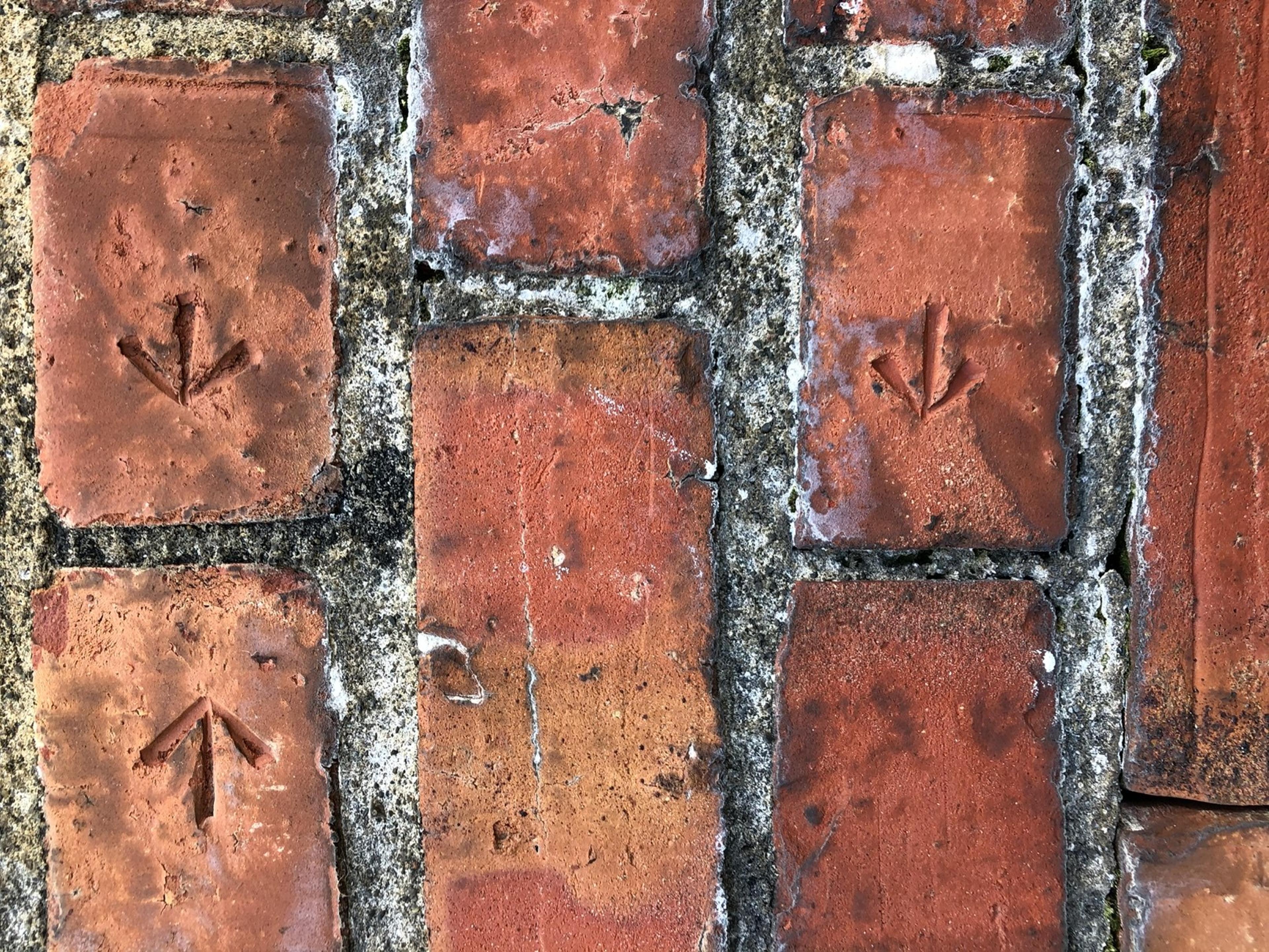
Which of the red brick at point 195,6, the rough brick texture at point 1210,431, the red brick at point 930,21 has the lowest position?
the rough brick texture at point 1210,431

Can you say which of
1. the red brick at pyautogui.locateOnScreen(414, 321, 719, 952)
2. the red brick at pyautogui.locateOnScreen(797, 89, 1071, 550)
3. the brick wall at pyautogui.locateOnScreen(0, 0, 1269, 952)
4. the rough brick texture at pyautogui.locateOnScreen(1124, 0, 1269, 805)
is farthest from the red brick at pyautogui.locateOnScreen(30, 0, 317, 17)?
the rough brick texture at pyautogui.locateOnScreen(1124, 0, 1269, 805)

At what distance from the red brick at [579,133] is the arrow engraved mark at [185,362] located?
19 cm

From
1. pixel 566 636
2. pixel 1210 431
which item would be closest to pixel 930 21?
pixel 1210 431

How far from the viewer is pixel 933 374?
0.61m

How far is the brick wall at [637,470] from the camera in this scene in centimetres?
61

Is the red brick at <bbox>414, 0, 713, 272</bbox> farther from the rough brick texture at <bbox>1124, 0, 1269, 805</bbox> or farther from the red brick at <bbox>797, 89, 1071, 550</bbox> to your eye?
the rough brick texture at <bbox>1124, 0, 1269, 805</bbox>

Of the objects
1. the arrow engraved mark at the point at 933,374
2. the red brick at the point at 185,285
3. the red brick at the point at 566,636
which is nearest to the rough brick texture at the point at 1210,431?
the arrow engraved mark at the point at 933,374

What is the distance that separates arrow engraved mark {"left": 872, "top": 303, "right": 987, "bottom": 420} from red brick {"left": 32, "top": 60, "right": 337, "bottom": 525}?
399 mm

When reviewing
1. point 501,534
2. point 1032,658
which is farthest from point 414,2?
point 1032,658

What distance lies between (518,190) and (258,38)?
0.23 m

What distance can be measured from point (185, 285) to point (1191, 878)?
86 cm

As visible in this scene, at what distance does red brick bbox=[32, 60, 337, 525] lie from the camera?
613mm

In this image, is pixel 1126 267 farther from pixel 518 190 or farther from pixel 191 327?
pixel 191 327

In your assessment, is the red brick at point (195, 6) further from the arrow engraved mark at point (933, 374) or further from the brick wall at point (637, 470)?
the arrow engraved mark at point (933, 374)
